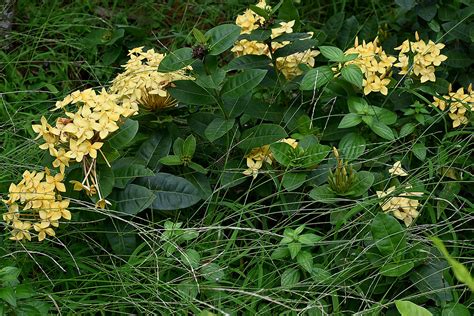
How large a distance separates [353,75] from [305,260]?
0.63 meters

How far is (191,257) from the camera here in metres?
2.22

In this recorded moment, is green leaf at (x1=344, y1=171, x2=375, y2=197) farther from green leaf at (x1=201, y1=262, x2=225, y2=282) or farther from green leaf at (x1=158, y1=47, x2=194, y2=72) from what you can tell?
green leaf at (x1=158, y1=47, x2=194, y2=72)

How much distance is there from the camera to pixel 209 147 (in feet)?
8.75

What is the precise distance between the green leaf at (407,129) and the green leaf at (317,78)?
10.8 inches

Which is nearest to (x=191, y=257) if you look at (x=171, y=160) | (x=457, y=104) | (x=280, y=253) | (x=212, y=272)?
(x=212, y=272)

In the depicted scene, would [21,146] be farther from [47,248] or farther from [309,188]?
[309,188]

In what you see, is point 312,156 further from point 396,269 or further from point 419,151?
point 396,269

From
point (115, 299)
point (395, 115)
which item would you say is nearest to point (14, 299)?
point (115, 299)

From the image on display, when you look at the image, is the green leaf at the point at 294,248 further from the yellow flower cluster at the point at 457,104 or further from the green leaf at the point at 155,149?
the yellow flower cluster at the point at 457,104

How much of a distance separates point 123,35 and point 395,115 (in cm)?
117

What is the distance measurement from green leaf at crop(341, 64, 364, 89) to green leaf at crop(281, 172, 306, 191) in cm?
32

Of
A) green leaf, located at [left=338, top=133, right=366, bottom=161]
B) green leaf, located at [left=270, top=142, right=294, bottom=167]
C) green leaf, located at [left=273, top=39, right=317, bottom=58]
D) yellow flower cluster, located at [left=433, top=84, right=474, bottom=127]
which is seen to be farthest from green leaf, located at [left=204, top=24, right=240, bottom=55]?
yellow flower cluster, located at [left=433, top=84, right=474, bottom=127]

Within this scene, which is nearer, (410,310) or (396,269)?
(410,310)

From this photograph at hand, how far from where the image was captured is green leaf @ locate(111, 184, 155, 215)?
2.34 m
